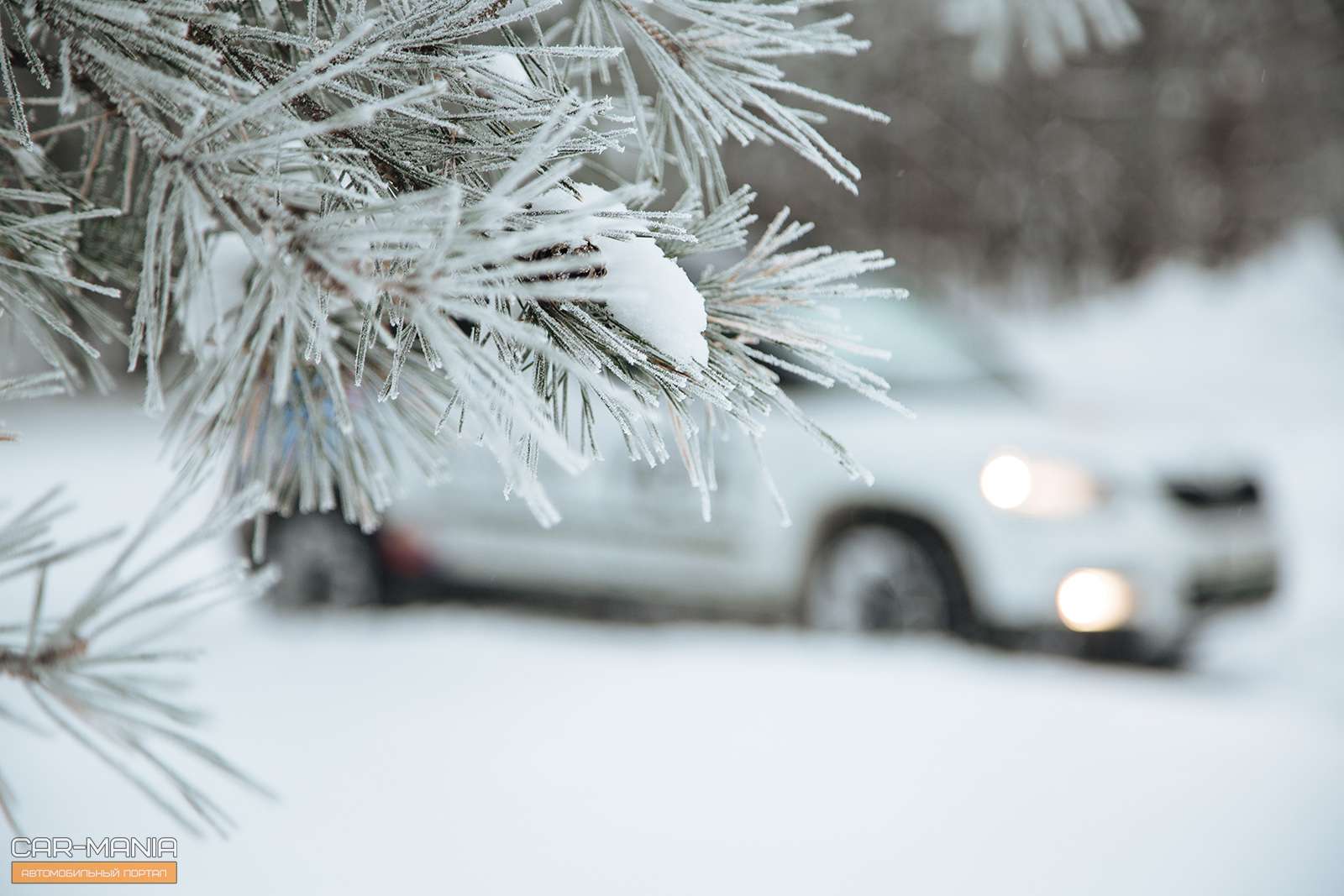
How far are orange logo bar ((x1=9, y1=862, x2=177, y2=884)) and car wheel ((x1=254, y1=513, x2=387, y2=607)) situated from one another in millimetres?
3053

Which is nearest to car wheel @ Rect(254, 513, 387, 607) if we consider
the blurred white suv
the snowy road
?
the blurred white suv

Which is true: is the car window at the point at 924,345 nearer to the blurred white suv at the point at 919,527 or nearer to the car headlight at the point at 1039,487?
the blurred white suv at the point at 919,527

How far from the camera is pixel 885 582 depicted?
14.3 ft

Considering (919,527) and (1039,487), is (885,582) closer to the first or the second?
(919,527)

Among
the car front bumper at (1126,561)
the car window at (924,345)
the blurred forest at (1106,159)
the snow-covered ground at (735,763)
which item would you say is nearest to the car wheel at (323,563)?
the snow-covered ground at (735,763)

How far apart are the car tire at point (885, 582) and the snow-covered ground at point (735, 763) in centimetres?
17

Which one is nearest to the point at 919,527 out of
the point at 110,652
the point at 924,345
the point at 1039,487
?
the point at 1039,487

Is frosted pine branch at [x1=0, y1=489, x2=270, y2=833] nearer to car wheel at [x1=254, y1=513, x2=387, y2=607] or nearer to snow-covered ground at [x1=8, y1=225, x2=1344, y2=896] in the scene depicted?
snow-covered ground at [x1=8, y1=225, x2=1344, y2=896]

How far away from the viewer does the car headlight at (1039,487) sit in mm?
4012

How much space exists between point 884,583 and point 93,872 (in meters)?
3.16

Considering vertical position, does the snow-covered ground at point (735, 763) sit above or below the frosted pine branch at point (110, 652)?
below

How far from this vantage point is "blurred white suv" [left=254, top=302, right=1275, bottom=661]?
398 cm

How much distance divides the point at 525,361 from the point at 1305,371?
12126 millimetres

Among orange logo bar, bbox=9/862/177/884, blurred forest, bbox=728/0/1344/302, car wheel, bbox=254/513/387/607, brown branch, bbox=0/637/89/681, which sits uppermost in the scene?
blurred forest, bbox=728/0/1344/302
